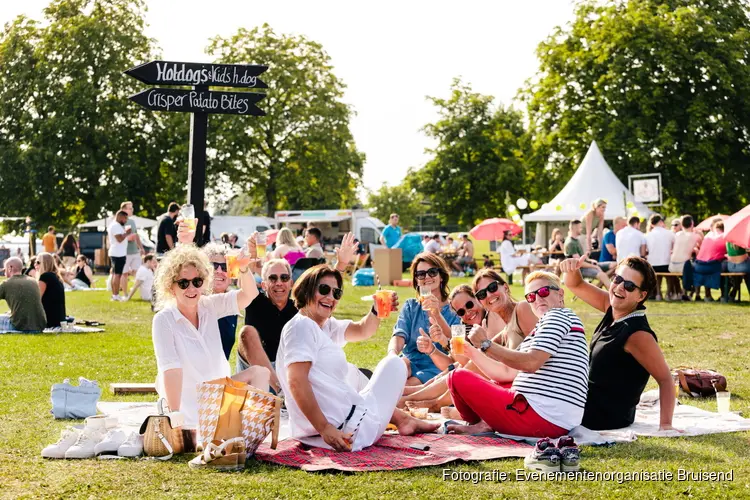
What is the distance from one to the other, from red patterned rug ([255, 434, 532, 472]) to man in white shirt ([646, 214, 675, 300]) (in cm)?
1494

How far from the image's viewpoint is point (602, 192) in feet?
104

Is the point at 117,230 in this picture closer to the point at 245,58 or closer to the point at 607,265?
the point at 607,265

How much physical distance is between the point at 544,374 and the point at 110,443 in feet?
9.17

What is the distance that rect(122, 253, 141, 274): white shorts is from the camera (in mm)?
21567

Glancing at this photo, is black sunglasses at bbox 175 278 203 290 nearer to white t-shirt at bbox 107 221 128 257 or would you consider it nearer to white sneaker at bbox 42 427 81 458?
white sneaker at bbox 42 427 81 458

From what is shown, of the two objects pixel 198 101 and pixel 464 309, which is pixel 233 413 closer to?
pixel 464 309

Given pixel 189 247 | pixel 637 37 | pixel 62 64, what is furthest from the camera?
pixel 62 64

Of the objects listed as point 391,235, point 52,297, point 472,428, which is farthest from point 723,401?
point 391,235

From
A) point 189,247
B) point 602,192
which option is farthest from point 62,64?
point 189,247

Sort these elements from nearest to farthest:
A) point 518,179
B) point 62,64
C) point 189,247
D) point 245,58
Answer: point 189,247 < point 62,64 < point 245,58 < point 518,179

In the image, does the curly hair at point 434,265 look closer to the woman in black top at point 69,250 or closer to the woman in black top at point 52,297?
the woman in black top at point 52,297

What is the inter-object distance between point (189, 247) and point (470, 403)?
2191 mm

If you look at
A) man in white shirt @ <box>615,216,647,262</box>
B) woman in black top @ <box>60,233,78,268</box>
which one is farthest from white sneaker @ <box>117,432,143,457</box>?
woman in black top @ <box>60,233,78,268</box>

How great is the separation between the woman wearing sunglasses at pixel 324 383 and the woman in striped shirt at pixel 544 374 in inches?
26.5
